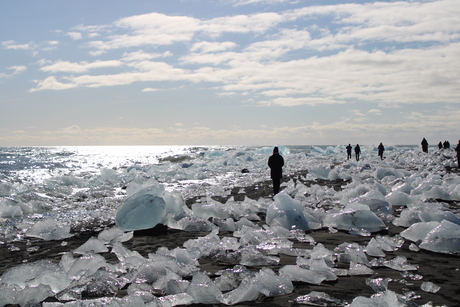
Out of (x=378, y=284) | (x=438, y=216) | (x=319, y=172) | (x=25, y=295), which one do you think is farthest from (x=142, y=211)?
(x=319, y=172)

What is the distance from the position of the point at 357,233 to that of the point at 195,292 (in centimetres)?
295

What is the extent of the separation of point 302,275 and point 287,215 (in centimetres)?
229

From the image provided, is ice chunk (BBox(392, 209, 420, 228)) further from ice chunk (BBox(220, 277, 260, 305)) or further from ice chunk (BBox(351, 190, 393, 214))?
ice chunk (BBox(220, 277, 260, 305))

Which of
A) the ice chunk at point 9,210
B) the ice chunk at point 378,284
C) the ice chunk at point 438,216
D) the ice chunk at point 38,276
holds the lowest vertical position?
the ice chunk at point 9,210

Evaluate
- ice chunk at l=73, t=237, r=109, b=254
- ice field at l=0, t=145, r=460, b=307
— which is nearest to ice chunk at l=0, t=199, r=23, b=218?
ice field at l=0, t=145, r=460, b=307

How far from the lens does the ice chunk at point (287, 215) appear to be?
16.8ft

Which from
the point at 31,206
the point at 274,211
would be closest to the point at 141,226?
the point at 274,211

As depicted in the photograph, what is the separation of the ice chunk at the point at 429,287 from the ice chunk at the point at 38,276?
291cm

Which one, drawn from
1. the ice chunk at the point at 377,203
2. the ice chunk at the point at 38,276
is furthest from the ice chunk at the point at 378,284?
the ice chunk at the point at 377,203

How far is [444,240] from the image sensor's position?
3748 mm

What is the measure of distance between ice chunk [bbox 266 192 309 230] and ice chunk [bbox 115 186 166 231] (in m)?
1.82

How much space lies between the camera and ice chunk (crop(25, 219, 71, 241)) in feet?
18.3

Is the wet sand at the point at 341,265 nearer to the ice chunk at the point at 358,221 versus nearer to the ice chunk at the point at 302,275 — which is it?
the ice chunk at the point at 302,275

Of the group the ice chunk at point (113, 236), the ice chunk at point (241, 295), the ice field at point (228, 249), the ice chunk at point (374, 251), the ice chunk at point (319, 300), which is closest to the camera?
the ice chunk at point (319, 300)
